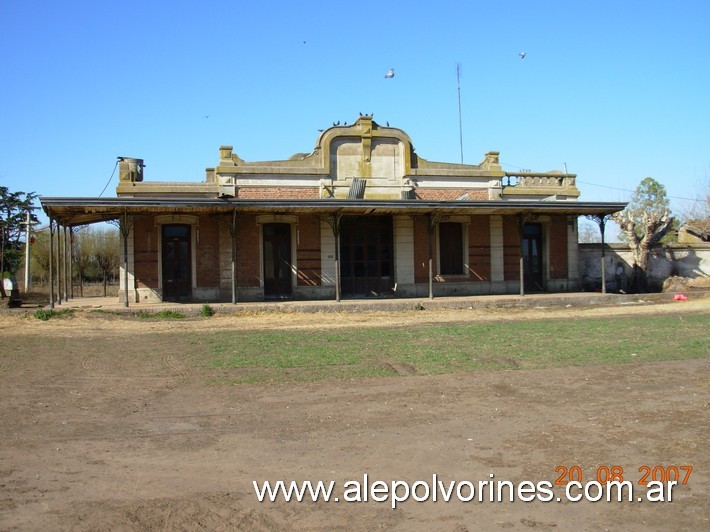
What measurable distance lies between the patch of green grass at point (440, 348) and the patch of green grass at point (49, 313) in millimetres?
5524

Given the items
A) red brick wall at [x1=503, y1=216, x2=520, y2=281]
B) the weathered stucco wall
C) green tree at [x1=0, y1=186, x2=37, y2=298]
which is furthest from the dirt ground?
green tree at [x1=0, y1=186, x2=37, y2=298]

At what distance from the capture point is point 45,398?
25.1ft

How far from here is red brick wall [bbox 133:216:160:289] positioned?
19.9 m

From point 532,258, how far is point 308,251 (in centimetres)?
856

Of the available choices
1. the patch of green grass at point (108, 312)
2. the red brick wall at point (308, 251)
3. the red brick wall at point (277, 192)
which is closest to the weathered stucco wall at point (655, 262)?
the red brick wall at point (308, 251)

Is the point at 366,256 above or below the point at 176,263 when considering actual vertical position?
above

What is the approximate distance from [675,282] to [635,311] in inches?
286

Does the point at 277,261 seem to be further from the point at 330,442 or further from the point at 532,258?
the point at 330,442

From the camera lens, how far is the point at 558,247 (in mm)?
23297

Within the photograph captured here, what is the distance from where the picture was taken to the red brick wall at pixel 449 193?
863 inches

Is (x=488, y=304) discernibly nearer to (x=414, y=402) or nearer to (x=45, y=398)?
(x=414, y=402)

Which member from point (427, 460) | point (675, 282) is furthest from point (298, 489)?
point (675, 282)

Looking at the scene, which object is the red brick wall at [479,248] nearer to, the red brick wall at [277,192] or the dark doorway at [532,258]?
the dark doorway at [532,258]

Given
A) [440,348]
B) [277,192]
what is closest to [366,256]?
[277,192]
